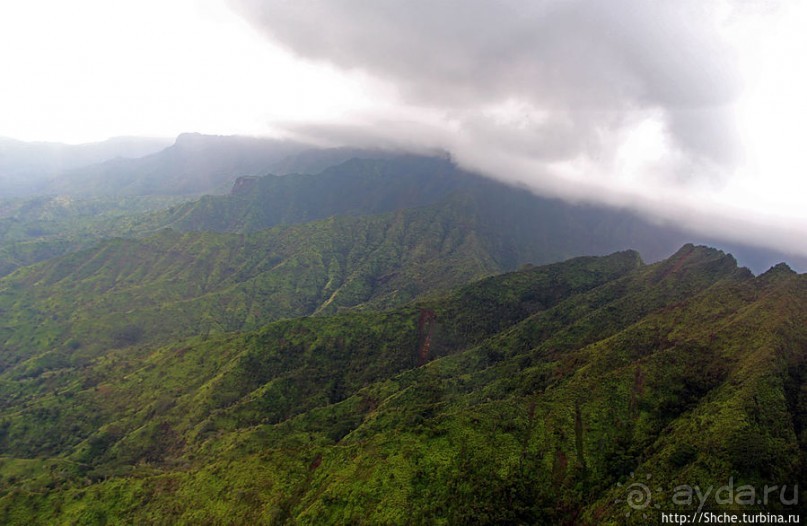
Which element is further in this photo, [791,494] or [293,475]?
[293,475]

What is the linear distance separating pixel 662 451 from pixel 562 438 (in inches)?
1110

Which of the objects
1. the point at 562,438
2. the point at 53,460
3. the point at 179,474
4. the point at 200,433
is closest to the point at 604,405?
the point at 562,438

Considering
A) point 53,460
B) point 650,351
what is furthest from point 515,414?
point 53,460

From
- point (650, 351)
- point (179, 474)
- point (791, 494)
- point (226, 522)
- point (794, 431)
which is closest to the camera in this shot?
point (791, 494)

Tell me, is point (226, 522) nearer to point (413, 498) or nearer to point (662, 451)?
point (413, 498)

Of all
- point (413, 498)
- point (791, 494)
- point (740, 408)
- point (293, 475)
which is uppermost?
point (740, 408)

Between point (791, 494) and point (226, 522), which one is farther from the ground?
point (791, 494)

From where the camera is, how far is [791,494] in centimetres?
10362

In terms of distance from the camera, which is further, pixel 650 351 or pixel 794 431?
pixel 650 351

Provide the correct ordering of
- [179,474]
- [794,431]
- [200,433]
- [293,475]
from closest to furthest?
[794,431] → [293,475] → [179,474] → [200,433]

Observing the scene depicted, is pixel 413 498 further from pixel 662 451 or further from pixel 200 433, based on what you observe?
pixel 200 433

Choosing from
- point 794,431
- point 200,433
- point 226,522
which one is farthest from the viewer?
point 200,433

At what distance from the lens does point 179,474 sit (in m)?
160

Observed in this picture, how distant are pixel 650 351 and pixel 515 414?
69129 mm
